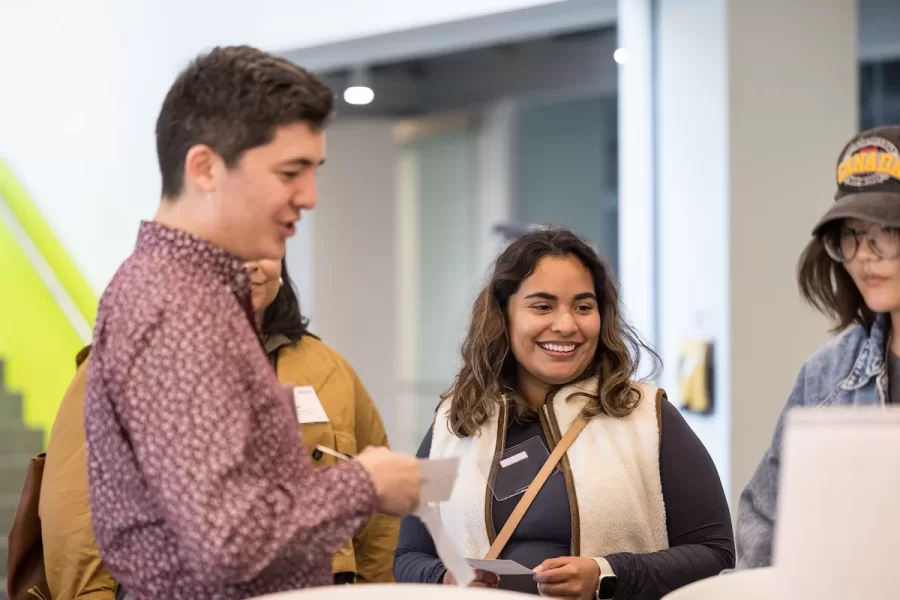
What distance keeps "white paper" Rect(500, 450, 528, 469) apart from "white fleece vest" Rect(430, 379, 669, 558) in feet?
0.15

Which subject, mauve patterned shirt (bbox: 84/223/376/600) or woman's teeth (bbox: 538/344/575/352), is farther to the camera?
woman's teeth (bbox: 538/344/575/352)

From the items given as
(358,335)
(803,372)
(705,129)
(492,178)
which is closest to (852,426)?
(803,372)

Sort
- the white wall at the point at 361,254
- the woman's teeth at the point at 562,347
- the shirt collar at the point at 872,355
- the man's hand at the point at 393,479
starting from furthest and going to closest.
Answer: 1. the white wall at the point at 361,254
2. the woman's teeth at the point at 562,347
3. the shirt collar at the point at 872,355
4. the man's hand at the point at 393,479

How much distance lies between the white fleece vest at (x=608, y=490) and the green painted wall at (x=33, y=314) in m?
3.83

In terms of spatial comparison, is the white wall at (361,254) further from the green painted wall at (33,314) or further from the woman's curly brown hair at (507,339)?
the woman's curly brown hair at (507,339)

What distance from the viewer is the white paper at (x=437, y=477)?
146 cm

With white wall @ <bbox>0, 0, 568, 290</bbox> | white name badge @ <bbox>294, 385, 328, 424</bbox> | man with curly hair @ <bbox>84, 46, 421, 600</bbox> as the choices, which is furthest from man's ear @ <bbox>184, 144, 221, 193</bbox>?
white wall @ <bbox>0, 0, 568, 290</bbox>

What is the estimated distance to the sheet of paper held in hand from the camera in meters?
1.46

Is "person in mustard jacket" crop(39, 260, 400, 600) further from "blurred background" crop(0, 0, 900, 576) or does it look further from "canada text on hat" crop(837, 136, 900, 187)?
"canada text on hat" crop(837, 136, 900, 187)

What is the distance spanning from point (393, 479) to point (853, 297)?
1267 millimetres

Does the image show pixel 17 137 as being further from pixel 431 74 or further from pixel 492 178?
pixel 492 178

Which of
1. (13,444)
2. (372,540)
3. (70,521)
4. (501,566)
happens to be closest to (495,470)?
(501,566)

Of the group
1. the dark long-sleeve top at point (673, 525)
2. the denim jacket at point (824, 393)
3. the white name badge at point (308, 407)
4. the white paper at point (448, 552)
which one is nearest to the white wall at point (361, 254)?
the white name badge at point (308, 407)

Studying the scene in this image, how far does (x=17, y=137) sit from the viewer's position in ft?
18.7
